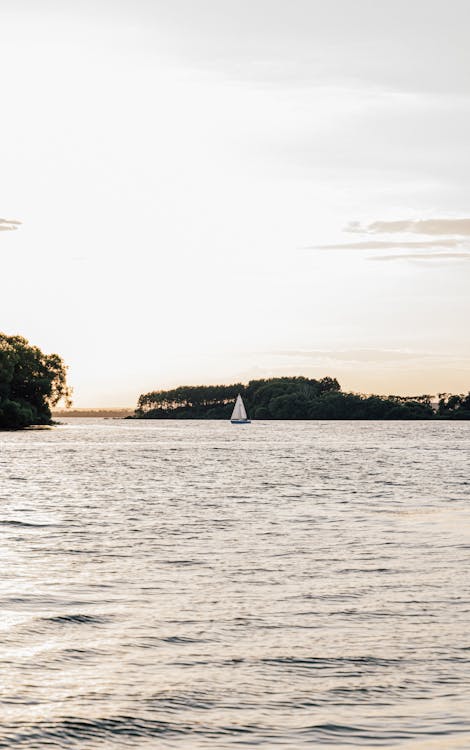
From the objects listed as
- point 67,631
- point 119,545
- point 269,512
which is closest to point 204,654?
point 67,631

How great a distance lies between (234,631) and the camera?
17844 mm

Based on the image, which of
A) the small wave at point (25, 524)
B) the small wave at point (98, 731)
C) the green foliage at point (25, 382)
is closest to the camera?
the small wave at point (98, 731)

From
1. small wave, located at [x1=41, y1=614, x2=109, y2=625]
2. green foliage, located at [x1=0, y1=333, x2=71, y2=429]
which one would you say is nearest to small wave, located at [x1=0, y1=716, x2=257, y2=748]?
small wave, located at [x1=41, y1=614, x2=109, y2=625]

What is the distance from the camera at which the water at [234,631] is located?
12.7 metres

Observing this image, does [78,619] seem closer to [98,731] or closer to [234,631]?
[234,631]

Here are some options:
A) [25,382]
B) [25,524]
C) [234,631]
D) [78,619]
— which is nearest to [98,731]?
[234,631]

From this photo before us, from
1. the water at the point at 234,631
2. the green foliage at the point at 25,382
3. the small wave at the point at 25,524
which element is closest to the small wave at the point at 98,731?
the water at the point at 234,631

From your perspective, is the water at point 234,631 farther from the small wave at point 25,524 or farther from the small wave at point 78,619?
the small wave at point 25,524

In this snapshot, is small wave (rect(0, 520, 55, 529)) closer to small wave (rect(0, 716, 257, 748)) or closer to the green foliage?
small wave (rect(0, 716, 257, 748))

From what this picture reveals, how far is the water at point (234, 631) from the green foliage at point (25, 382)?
5646 inches

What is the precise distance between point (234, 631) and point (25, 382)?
176 meters

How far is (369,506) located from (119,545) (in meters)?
19.3

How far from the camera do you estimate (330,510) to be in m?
45.0

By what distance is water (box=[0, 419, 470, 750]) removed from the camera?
12.7m
